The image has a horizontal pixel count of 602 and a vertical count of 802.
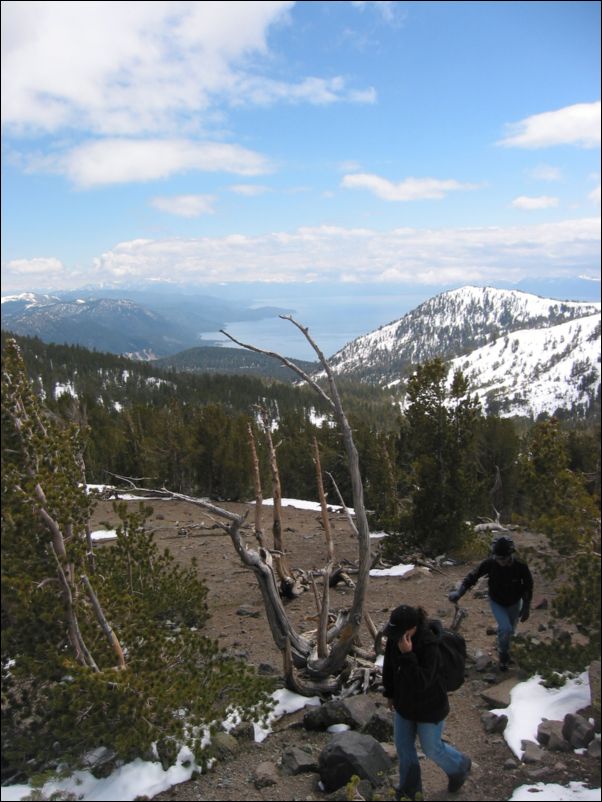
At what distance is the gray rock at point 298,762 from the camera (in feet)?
18.5

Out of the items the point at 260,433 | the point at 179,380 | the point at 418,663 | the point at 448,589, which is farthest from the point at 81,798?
the point at 179,380

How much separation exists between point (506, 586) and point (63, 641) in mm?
5549

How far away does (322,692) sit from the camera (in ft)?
24.9

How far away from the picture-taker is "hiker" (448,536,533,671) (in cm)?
715

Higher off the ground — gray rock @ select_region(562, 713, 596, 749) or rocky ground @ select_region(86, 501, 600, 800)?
gray rock @ select_region(562, 713, 596, 749)

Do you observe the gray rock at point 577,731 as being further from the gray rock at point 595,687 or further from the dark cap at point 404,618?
the dark cap at point 404,618

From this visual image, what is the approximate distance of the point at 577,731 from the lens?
512cm

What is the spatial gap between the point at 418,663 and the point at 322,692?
11.0ft

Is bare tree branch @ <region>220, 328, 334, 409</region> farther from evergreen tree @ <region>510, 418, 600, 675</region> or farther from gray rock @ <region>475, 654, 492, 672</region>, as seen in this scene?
gray rock @ <region>475, 654, 492, 672</region>

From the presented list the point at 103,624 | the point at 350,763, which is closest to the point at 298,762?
the point at 350,763

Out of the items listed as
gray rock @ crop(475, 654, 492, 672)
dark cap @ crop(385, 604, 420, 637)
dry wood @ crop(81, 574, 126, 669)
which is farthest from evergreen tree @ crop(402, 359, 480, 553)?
dry wood @ crop(81, 574, 126, 669)

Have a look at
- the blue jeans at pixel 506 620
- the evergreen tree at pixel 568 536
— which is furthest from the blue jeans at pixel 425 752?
the blue jeans at pixel 506 620

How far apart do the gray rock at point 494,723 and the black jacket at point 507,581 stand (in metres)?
1.54

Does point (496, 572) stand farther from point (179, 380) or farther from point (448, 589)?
point (179, 380)
